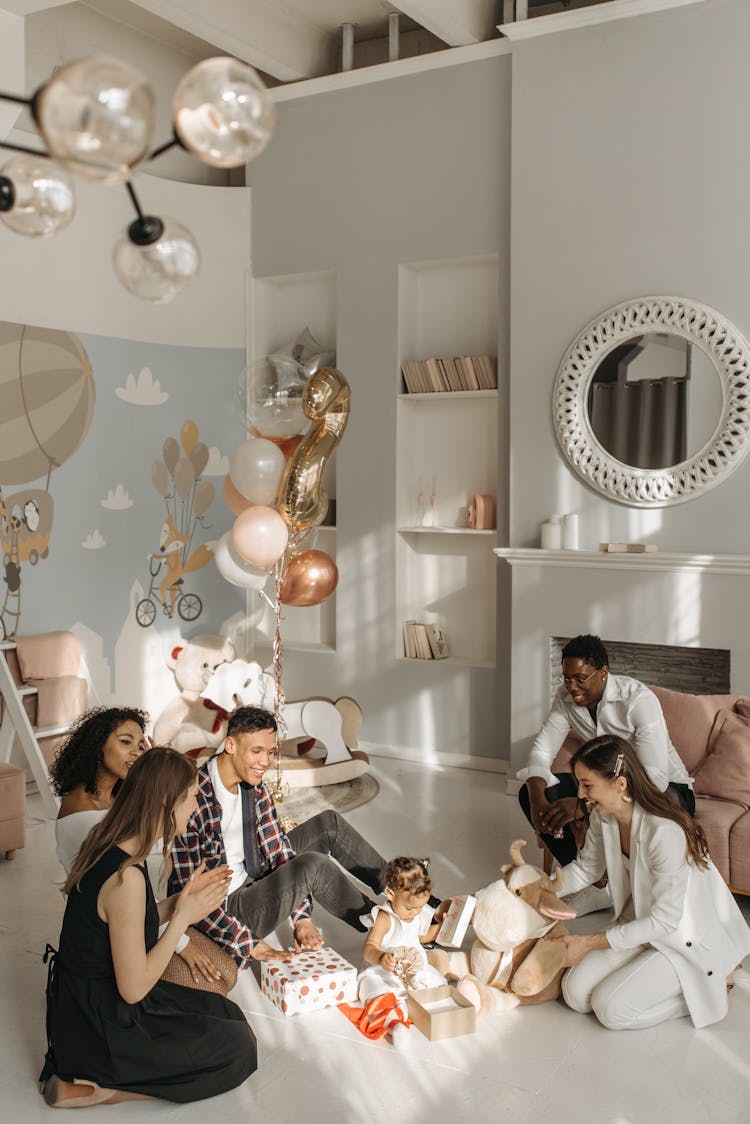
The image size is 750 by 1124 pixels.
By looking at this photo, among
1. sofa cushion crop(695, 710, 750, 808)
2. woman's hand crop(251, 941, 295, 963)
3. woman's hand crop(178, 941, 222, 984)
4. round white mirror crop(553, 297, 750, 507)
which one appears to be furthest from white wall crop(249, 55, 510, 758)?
woman's hand crop(178, 941, 222, 984)

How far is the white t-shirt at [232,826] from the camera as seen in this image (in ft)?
10.8

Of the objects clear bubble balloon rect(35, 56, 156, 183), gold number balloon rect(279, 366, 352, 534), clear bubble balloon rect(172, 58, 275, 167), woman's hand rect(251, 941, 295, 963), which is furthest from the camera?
gold number balloon rect(279, 366, 352, 534)

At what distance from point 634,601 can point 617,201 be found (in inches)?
73.5

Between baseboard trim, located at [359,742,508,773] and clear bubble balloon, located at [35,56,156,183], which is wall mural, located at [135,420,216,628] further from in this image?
clear bubble balloon, located at [35,56,156,183]

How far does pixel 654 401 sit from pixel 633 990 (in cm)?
288

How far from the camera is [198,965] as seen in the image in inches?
117

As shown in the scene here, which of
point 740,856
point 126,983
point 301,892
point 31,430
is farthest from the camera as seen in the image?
point 31,430

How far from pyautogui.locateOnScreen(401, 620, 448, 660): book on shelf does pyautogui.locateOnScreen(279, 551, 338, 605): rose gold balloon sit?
0.90m

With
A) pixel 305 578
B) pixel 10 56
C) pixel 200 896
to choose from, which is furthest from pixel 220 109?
pixel 305 578

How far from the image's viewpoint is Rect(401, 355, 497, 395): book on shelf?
18.8ft

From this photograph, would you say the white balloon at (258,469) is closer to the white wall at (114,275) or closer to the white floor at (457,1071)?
the white wall at (114,275)

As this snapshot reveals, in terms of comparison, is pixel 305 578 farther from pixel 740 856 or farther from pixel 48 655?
pixel 740 856

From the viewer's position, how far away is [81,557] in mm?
5703

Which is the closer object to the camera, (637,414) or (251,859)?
(251,859)
